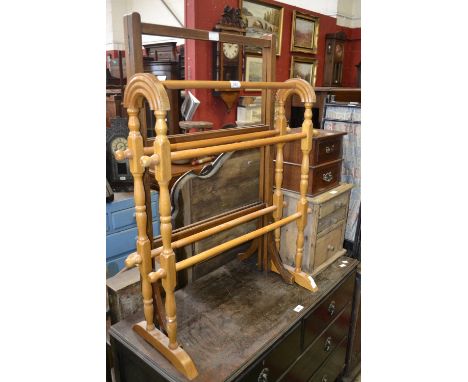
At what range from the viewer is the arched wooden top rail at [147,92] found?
106 cm

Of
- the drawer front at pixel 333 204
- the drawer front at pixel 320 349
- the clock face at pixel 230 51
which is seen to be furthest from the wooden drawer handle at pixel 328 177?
the clock face at pixel 230 51

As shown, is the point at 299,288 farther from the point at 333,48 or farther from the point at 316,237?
the point at 333,48

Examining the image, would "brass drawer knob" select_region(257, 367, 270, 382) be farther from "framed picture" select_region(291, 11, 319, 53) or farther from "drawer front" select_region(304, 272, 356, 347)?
"framed picture" select_region(291, 11, 319, 53)

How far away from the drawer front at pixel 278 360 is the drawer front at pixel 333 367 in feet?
1.23

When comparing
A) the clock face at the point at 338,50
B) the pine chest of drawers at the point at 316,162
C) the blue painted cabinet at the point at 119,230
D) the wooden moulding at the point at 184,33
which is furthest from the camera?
the clock face at the point at 338,50

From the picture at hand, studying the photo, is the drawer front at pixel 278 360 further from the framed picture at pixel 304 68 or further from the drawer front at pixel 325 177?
the framed picture at pixel 304 68

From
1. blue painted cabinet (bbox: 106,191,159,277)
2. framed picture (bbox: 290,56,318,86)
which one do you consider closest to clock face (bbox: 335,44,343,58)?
framed picture (bbox: 290,56,318,86)

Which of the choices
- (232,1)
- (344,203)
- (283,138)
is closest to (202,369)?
(283,138)

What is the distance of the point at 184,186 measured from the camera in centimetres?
152

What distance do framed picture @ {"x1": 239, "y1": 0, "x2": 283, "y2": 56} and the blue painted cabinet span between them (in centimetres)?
267

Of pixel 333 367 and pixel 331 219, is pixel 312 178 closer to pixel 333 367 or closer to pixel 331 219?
pixel 331 219

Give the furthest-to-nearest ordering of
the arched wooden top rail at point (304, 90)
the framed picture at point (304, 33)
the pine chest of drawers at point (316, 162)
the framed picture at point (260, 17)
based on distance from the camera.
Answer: the framed picture at point (304, 33) < the framed picture at point (260, 17) < the pine chest of drawers at point (316, 162) < the arched wooden top rail at point (304, 90)

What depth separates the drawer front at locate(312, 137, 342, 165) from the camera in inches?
71.6

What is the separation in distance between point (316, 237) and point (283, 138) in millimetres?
589
